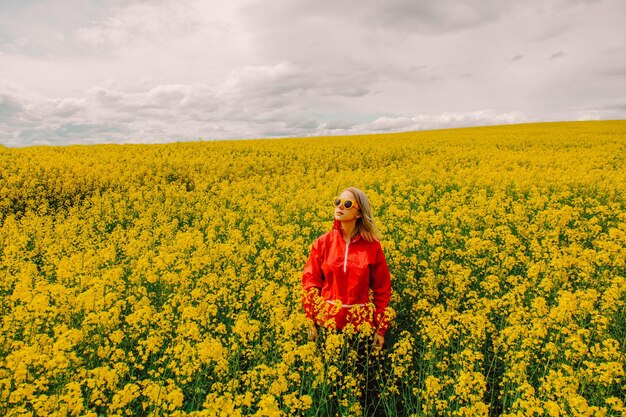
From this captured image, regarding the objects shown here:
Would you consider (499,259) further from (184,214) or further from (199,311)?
(184,214)

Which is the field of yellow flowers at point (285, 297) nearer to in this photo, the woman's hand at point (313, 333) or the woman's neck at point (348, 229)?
the woman's hand at point (313, 333)

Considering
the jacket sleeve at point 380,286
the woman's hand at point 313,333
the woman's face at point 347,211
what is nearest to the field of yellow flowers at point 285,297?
the woman's hand at point 313,333

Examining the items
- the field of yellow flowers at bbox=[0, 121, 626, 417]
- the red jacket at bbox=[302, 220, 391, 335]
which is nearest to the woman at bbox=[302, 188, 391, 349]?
the red jacket at bbox=[302, 220, 391, 335]

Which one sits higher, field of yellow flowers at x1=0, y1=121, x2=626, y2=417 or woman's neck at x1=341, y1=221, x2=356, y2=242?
woman's neck at x1=341, y1=221, x2=356, y2=242

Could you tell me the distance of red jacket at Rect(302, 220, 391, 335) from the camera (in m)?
4.09

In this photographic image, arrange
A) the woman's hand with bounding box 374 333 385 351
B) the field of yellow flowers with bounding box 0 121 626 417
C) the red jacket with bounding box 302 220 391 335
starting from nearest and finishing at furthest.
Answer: the field of yellow flowers with bounding box 0 121 626 417
the woman's hand with bounding box 374 333 385 351
the red jacket with bounding box 302 220 391 335

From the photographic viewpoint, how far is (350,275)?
4.16 m

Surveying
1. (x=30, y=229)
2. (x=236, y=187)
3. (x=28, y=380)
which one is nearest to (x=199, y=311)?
(x=28, y=380)

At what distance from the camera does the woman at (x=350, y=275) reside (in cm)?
410

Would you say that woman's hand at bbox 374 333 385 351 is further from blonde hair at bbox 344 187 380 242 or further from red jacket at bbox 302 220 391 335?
blonde hair at bbox 344 187 380 242

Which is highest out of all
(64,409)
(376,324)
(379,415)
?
(64,409)

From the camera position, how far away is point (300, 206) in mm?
9938

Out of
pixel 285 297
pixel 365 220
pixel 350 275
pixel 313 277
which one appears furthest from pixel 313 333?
pixel 365 220

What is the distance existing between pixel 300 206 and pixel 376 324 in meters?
6.00
